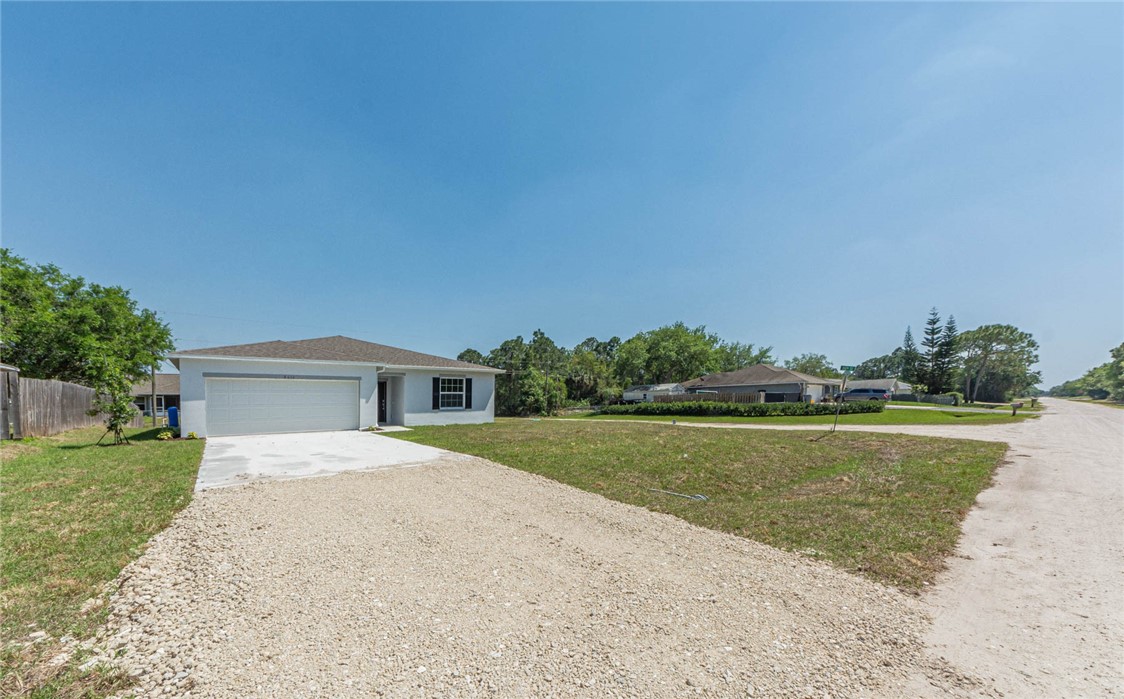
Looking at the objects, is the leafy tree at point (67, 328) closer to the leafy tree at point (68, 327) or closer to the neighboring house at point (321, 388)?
the leafy tree at point (68, 327)

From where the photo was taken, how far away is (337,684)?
6.84 ft

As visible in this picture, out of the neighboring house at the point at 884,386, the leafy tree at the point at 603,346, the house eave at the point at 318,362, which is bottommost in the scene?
the neighboring house at the point at 884,386

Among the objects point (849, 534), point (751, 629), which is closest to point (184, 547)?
point (751, 629)

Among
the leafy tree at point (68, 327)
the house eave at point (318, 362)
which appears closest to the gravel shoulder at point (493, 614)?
the house eave at point (318, 362)

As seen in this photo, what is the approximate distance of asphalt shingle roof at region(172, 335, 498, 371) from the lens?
13.8 meters

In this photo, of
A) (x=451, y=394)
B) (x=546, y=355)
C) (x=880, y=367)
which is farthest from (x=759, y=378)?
(x=880, y=367)

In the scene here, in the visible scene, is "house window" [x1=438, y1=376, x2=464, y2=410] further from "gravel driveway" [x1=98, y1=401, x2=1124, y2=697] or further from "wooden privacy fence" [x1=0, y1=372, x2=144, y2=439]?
"gravel driveway" [x1=98, y1=401, x2=1124, y2=697]

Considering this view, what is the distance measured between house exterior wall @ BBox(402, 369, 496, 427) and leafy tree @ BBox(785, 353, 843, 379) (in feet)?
226

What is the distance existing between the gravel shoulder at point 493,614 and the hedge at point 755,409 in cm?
2227

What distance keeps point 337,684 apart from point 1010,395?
91458 mm

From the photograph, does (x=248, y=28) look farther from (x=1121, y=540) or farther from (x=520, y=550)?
(x=1121, y=540)

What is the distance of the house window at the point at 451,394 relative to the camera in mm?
18031

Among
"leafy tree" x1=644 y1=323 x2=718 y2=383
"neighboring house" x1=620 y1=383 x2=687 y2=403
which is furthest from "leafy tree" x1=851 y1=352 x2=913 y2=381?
"neighboring house" x1=620 y1=383 x2=687 y2=403

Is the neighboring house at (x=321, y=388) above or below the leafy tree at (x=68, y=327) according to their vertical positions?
below
